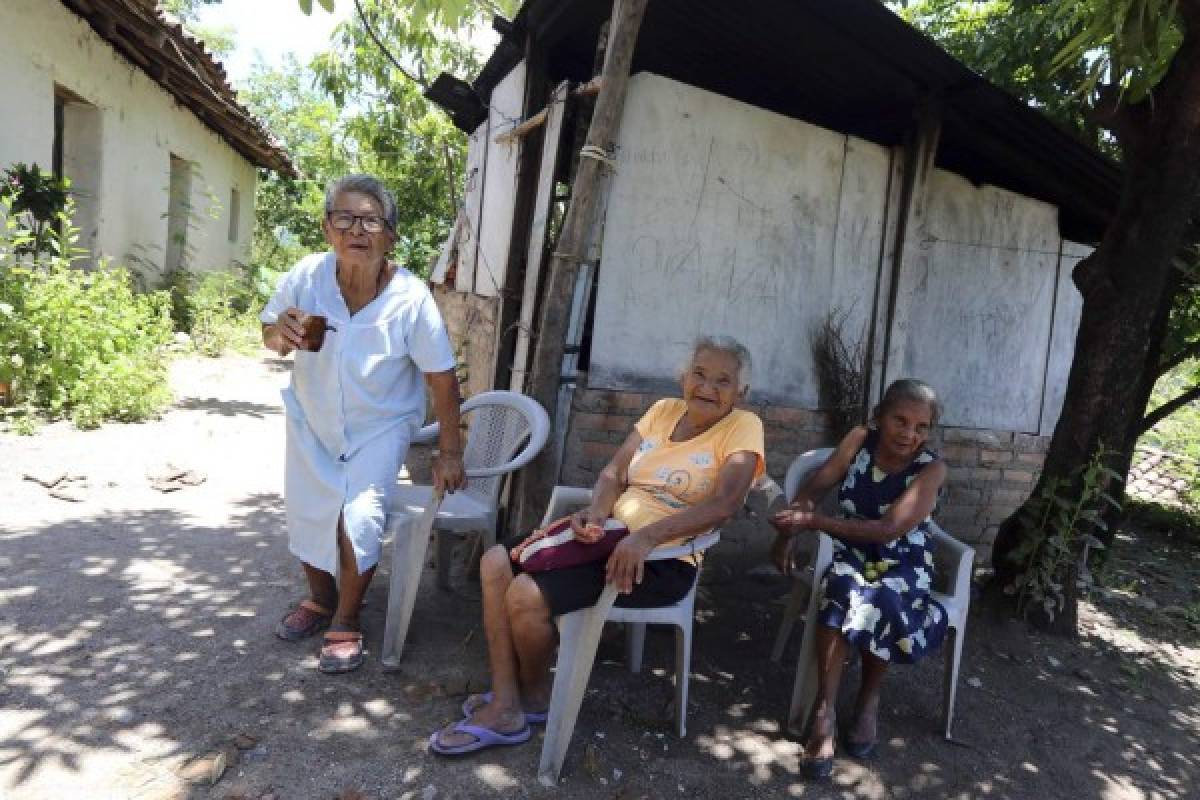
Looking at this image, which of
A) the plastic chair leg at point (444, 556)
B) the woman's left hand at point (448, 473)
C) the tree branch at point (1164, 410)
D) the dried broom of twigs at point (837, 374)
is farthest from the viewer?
the tree branch at point (1164, 410)

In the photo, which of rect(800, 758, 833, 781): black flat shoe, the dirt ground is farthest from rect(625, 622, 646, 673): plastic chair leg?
rect(800, 758, 833, 781): black flat shoe

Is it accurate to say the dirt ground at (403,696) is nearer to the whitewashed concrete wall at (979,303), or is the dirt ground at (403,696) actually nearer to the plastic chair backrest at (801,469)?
the plastic chair backrest at (801,469)

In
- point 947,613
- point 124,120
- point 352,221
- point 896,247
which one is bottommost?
point 947,613

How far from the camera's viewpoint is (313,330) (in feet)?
8.66

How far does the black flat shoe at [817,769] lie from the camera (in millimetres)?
2492

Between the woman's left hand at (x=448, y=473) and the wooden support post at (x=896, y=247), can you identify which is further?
the wooden support post at (x=896, y=247)

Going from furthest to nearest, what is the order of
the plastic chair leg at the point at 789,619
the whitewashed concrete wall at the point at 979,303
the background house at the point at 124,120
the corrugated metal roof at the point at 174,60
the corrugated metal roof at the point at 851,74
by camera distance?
the corrugated metal roof at the point at 174,60 → the background house at the point at 124,120 → the whitewashed concrete wall at the point at 979,303 → the corrugated metal roof at the point at 851,74 → the plastic chair leg at the point at 789,619

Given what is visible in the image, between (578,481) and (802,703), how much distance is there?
4.83 ft

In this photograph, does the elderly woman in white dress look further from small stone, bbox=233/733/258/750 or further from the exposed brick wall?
the exposed brick wall

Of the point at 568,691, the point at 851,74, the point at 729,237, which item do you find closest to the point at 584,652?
the point at 568,691

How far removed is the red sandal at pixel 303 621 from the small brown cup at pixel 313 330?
104cm

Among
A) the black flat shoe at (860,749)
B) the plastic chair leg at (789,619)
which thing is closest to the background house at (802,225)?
the plastic chair leg at (789,619)

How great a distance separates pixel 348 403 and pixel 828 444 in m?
2.67

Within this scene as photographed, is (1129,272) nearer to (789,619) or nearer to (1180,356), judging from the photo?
(789,619)
